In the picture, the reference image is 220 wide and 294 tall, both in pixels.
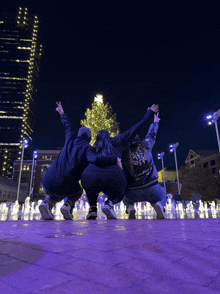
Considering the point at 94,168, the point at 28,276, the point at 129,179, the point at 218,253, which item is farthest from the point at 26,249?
the point at 129,179

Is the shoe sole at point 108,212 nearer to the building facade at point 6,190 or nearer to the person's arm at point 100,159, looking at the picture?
the person's arm at point 100,159

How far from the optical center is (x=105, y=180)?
458cm

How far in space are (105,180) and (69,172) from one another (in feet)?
3.03

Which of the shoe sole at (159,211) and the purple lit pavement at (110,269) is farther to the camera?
the shoe sole at (159,211)

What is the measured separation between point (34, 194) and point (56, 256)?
5149 centimetres

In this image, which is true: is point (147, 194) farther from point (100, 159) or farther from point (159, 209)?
point (100, 159)

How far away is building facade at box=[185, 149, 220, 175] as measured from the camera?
39.4m

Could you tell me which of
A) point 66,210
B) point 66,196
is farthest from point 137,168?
point 66,210

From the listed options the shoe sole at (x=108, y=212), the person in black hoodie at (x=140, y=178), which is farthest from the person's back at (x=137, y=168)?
the shoe sole at (x=108, y=212)

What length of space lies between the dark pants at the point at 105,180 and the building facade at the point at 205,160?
35.8 metres

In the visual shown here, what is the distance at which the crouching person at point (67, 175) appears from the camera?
476cm

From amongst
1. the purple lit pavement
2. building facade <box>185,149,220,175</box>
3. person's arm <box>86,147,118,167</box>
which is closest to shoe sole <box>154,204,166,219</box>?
person's arm <box>86,147,118,167</box>

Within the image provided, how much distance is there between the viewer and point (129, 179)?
208 inches

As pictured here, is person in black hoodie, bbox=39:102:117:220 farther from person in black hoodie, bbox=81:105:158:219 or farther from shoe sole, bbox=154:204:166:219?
shoe sole, bbox=154:204:166:219
